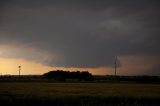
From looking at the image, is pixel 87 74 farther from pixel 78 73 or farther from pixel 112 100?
pixel 112 100

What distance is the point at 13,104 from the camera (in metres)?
33.7

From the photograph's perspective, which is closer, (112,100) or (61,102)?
(61,102)

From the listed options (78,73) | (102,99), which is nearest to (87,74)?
(78,73)

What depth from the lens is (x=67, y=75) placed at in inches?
7121

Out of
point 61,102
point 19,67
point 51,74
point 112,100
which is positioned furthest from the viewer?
point 51,74

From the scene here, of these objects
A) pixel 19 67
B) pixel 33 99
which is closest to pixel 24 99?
pixel 33 99

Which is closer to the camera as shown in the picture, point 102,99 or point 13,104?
point 13,104

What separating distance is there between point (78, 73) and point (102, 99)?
137m

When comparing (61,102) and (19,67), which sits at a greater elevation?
(19,67)

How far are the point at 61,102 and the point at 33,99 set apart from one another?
3639 millimetres

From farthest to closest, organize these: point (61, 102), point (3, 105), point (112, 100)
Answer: point (112, 100) < point (61, 102) < point (3, 105)

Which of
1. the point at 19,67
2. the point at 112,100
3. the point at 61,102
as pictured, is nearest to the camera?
the point at 61,102

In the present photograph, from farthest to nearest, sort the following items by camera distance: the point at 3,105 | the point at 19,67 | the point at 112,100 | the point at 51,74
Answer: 1. the point at 51,74
2. the point at 19,67
3. the point at 112,100
4. the point at 3,105

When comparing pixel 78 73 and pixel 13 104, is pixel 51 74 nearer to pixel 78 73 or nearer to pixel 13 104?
pixel 78 73
